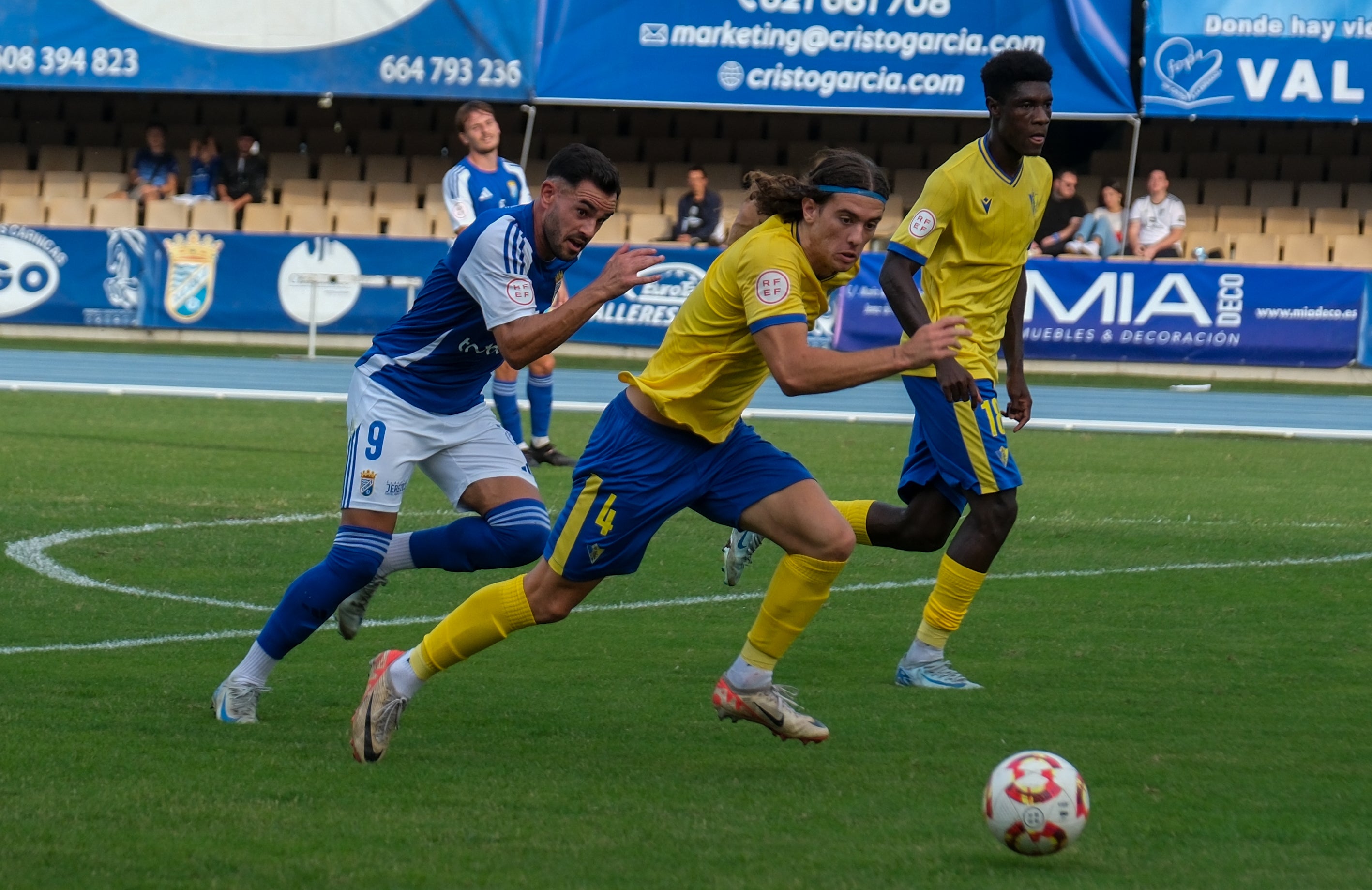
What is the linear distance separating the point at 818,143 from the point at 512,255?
19.9 metres

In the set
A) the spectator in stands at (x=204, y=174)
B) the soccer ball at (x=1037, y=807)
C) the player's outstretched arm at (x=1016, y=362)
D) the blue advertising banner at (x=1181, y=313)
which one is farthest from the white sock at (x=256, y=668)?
the spectator in stands at (x=204, y=174)

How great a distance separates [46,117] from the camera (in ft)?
85.1

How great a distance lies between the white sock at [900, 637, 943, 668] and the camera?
5879 millimetres

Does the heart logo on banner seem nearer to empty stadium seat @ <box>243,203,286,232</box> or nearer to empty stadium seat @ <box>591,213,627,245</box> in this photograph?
empty stadium seat @ <box>591,213,627,245</box>

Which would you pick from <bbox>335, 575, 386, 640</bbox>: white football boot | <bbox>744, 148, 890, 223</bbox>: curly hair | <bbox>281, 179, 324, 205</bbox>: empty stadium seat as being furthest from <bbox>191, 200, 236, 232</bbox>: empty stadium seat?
<bbox>744, 148, 890, 223</bbox>: curly hair

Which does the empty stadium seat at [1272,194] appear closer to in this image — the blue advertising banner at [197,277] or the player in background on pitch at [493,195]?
the blue advertising banner at [197,277]

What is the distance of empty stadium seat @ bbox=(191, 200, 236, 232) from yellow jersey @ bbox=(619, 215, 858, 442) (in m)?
18.0

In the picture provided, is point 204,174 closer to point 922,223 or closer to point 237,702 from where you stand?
point 922,223

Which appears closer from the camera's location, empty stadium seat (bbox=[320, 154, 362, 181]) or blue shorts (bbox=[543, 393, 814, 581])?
blue shorts (bbox=[543, 393, 814, 581])

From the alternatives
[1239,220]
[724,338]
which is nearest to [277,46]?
[1239,220]

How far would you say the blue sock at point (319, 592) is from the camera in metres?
5.23

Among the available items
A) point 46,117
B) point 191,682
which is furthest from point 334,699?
point 46,117

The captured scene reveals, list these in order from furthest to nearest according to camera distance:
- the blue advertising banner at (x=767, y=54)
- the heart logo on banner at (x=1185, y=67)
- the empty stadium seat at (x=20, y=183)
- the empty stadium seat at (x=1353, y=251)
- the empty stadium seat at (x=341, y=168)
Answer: the empty stadium seat at (x=341, y=168) → the empty stadium seat at (x=20, y=183) → the empty stadium seat at (x=1353, y=251) → the blue advertising banner at (x=767, y=54) → the heart logo on banner at (x=1185, y=67)

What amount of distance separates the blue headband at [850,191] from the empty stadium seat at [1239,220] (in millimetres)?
18931
